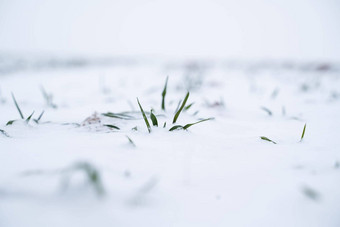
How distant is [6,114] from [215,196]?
1.44 metres

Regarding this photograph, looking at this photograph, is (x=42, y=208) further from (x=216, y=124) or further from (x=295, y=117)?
(x=295, y=117)

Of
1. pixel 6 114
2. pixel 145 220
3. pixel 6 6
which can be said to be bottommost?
pixel 6 114

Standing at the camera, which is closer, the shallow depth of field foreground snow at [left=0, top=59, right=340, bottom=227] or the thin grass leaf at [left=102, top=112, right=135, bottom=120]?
the shallow depth of field foreground snow at [left=0, top=59, right=340, bottom=227]

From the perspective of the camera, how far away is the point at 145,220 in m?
0.48

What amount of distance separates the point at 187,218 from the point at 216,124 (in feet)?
2.52

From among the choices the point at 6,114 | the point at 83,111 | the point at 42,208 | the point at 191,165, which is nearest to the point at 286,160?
the point at 191,165

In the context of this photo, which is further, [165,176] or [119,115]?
[119,115]

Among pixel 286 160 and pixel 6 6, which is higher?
pixel 6 6

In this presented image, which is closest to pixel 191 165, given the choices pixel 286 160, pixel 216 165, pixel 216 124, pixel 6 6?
pixel 216 165

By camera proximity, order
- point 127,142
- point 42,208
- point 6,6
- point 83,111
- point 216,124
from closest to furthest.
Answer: point 42,208 → point 127,142 → point 216,124 → point 83,111 → point 6,6

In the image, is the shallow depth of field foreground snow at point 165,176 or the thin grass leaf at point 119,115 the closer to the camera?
the shallow depth of field foreground snow at point 165,176

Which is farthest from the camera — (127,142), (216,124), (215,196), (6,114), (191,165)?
(6,114)

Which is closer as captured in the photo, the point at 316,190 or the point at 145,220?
the point at 145,220

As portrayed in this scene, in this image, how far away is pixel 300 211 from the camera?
0.53 m
